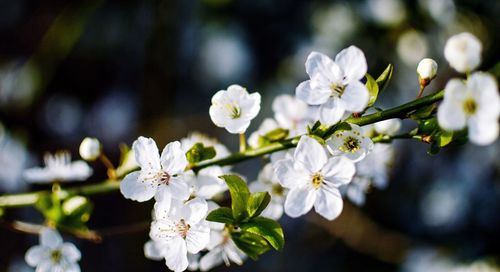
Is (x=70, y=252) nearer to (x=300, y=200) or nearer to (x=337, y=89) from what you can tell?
(x=300, y=200)

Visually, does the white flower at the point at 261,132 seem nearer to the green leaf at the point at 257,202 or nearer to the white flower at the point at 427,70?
the green leaf at the point at 257,202

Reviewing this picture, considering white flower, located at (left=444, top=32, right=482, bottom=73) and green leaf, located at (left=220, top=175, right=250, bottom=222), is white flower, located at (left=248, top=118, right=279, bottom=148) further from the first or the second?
white flower, located at (left=444, top=32, right=482, bottom=73)

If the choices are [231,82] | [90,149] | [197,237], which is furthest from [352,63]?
[231,82]

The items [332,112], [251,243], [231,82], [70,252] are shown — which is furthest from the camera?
[231,82]

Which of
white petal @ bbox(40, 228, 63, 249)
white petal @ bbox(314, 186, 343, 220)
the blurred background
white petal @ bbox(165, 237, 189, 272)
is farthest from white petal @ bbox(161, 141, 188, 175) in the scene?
the blurred background

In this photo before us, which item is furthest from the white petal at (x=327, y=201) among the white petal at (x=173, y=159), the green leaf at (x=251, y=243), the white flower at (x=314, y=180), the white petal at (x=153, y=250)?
the white petal at (x=153, y=250)
